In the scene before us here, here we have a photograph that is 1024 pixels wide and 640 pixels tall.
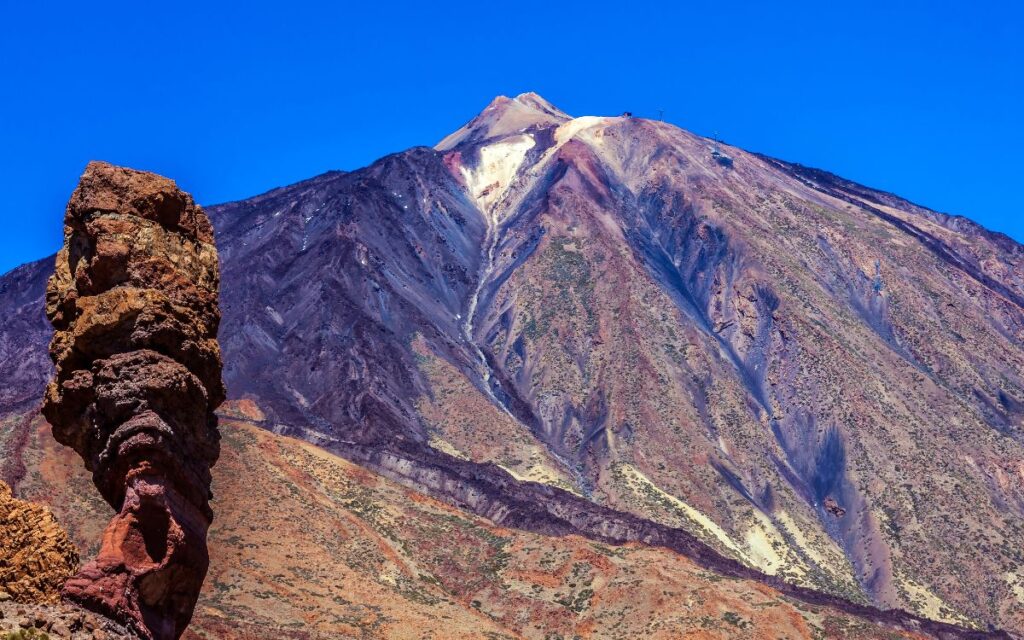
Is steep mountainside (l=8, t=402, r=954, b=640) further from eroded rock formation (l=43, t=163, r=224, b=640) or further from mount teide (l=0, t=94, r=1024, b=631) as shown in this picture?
eroded rock formation (l=43, t=163, r=224, b=640)

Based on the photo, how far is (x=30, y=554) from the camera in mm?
16281

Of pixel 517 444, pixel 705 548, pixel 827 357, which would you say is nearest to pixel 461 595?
pixel 705 548

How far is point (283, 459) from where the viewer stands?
246 ft

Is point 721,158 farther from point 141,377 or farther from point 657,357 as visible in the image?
point 141,377

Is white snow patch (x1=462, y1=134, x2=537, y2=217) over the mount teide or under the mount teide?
over

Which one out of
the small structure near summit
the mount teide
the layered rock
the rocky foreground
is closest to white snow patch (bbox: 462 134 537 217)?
the mount teide

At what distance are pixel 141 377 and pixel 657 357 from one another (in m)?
121

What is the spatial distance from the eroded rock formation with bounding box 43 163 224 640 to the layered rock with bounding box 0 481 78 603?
1.84 ft

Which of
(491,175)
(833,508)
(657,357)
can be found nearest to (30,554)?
(833,508)

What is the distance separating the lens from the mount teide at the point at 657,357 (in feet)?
362

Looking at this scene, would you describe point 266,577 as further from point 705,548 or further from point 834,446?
point 834,446

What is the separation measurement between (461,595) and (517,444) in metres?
49.7

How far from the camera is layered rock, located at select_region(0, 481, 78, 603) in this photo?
16.0 m

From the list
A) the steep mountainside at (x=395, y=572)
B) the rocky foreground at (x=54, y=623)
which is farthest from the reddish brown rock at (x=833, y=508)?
the rocky foreground at (x=54, y=623)
